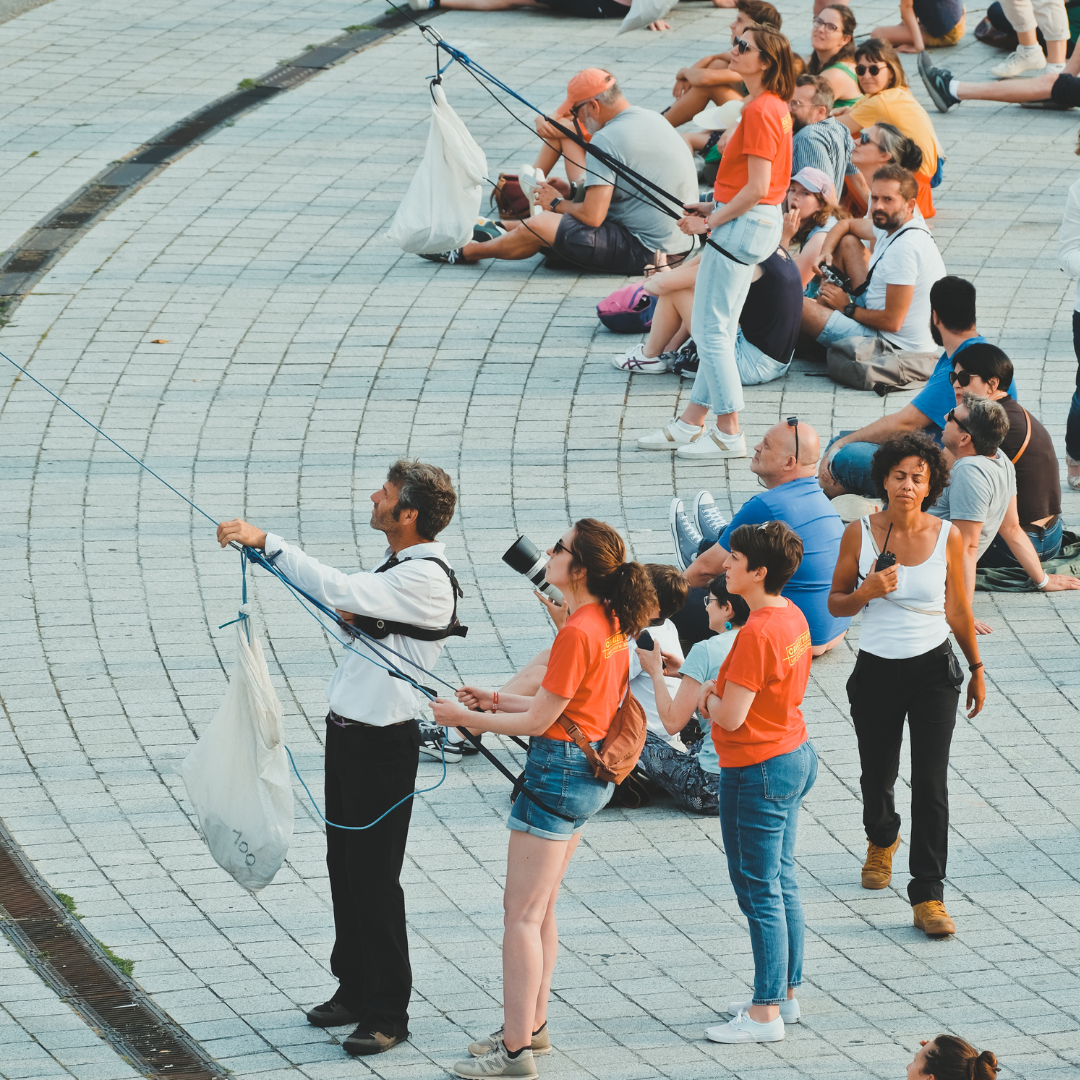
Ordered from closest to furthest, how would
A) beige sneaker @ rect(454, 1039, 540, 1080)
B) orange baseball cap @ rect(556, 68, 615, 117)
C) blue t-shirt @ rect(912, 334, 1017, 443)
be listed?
1. beige sneaker @ rect(454, 1039, 540, 1080)
2. blue t-shirt @ rect(912, 334, 1017, 443)
3. orange baseball cap @ rect(556, 68, 615, 117)

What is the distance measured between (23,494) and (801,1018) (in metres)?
4.89

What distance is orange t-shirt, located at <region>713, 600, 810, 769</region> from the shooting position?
4738mm

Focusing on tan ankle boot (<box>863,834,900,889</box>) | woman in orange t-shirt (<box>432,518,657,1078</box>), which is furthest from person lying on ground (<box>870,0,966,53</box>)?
woman in orange t-shirt (<box>432,518,657,1078</box>)

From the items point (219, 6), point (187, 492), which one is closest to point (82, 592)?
point (187, 492)

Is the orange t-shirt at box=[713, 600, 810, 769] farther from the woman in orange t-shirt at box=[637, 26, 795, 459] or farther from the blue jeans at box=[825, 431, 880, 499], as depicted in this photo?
the woman in orange t-shirt at box=[637, 26, 795, 459]

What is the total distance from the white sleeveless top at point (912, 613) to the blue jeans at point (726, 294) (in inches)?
125

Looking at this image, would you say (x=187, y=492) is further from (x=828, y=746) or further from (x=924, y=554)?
(x=924, y=554)

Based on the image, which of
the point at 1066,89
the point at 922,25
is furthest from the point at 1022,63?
the point at 922,25

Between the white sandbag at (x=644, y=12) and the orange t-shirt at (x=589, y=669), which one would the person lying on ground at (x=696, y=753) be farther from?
the white sandbag at (x=644, y=12)

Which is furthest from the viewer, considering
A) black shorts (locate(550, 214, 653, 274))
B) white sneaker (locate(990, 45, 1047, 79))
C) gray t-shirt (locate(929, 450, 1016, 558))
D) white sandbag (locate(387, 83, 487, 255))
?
white sneaker (locate(990, 45, 1047, 79))

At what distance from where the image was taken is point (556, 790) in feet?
14.8

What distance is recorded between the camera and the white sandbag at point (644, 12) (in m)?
14.1

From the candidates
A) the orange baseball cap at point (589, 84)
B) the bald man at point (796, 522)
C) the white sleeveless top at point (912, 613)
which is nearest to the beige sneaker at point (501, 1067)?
the white sleeveless top at point (912, 613)

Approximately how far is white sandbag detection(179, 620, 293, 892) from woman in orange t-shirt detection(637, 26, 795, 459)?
4.22 meters
